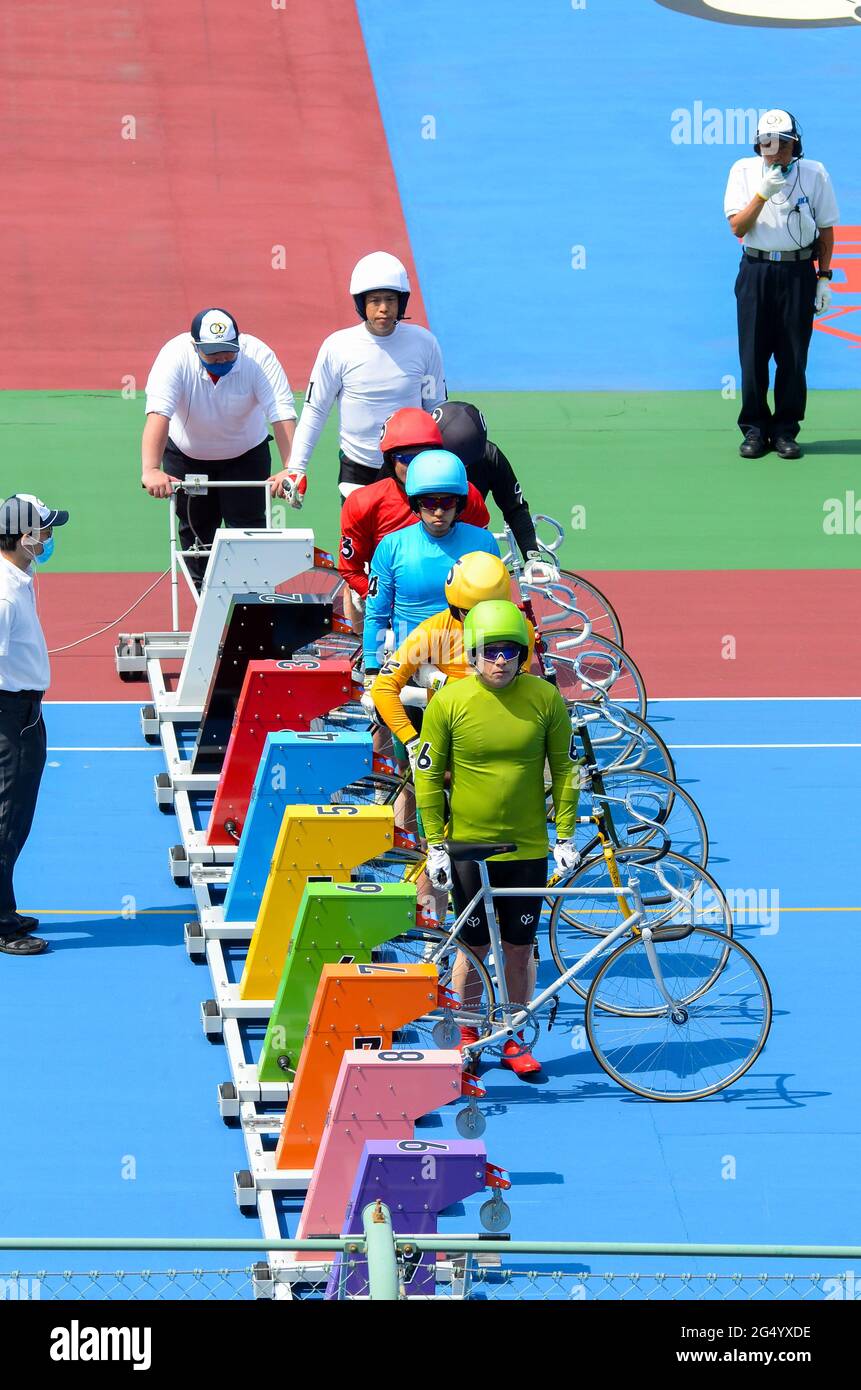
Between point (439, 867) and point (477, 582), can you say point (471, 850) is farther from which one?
point (477, 582)

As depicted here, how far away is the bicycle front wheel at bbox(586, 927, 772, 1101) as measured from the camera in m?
9.79

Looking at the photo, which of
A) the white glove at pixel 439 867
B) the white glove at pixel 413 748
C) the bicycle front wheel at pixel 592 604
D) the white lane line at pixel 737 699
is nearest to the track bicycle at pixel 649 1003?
the white glove at pixel 439 867

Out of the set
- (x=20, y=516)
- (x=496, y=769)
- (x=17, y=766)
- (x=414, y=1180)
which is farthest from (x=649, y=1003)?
(x=20, y=516)

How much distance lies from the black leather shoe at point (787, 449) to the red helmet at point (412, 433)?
9.63 m

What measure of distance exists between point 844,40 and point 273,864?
76.0 ft

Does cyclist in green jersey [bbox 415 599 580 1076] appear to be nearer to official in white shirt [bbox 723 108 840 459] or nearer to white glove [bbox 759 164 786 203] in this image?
white glove [bbox 759 164 786 203]

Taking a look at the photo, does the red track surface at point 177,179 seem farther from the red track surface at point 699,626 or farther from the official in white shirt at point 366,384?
the official in white shirt at point 366,384

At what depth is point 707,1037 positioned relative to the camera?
10.1 m

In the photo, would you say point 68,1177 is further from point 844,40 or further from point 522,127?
point 844,40

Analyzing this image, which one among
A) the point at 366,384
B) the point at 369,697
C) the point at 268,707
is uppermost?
the point at 366,384

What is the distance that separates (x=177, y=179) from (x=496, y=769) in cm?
1819

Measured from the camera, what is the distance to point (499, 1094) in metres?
9.87

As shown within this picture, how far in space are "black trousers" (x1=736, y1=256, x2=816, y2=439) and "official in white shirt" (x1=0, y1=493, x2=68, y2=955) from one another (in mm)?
10230
